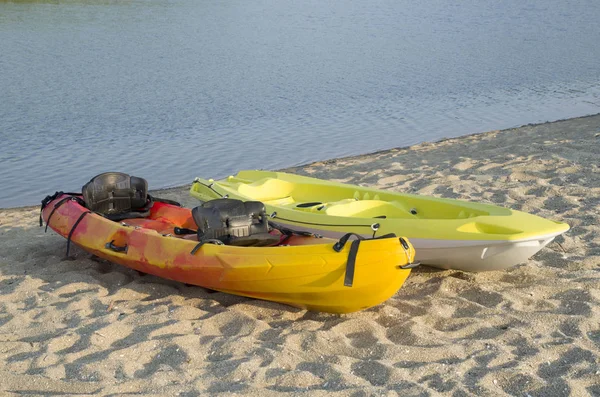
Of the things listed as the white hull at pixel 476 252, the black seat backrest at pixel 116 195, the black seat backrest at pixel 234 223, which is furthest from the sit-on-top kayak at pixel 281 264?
the white hull at pixel 476 252

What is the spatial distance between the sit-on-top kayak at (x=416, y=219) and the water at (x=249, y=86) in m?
3.10

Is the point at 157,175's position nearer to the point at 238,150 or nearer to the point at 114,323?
the point at 238,150

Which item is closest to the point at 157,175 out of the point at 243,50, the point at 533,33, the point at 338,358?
the point at 338,358

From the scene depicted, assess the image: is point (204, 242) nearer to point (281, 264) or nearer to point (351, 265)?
point (281, 264)

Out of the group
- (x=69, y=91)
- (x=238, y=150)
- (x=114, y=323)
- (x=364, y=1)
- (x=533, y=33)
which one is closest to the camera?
(x=114, y=323)

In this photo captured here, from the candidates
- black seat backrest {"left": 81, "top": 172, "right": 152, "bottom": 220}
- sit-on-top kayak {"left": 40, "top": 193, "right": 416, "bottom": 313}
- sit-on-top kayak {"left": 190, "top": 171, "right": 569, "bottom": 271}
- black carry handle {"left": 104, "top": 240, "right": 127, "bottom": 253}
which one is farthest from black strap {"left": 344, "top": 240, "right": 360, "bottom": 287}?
black seat backrest {"left": 81, "top": 172, "right": 152, "bottom": 220}

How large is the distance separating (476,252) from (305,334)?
1.40m

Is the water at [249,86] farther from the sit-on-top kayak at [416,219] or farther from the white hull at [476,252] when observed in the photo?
the white hull at [476,252]

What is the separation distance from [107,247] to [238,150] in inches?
224

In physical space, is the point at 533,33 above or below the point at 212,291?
above

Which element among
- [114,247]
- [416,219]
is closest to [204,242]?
[114,247]

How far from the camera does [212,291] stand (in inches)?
201

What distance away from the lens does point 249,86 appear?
15.4 m

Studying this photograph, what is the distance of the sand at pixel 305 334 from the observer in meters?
3.54
